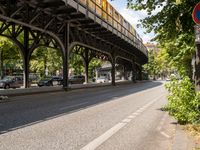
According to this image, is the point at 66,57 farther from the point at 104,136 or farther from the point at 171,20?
the point at 104,136

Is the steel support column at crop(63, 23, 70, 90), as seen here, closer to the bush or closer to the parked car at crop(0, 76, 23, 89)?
the parked car at crop(0, 76, 23, 89)

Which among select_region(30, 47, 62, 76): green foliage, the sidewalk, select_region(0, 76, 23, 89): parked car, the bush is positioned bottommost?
the sidewalk

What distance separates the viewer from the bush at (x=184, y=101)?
9.45 metres

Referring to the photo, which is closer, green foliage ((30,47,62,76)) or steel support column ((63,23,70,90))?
steel support column ((63,23,70,90))

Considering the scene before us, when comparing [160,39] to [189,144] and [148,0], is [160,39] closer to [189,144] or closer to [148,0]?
[148,0]

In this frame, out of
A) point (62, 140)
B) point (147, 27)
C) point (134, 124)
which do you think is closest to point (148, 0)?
point (147, 27)

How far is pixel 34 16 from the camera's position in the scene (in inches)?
1037

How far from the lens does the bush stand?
9.45 metres

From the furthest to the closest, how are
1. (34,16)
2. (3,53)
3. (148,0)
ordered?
(3,53)
(34,16)
(148,0)

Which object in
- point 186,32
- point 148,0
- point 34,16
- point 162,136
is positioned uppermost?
point 34,16

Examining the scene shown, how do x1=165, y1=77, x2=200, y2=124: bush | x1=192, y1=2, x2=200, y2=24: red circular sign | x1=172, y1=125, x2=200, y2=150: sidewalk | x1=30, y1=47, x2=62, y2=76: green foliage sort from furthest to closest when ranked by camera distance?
1. x1=30, y1=47, x2=62, y2=76: green foliage
2. x1=165, y1=77, x2=200, y2=124: bush
3. x1=192, y1=2, x2=200, y2=24: red circular sign
4. x1=172, y1=125, x2=200, y2=150: sidewalk

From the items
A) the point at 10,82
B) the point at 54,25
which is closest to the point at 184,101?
the point at 54,25

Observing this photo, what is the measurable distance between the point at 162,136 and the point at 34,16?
19.3 metres

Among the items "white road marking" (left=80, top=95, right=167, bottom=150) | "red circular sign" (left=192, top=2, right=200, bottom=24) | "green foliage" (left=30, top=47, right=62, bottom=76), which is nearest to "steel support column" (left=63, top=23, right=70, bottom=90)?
"white road marking" (left=80, top=95, right=167, bottom=150)
